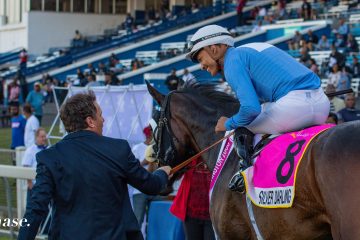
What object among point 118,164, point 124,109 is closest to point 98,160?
point 118,164

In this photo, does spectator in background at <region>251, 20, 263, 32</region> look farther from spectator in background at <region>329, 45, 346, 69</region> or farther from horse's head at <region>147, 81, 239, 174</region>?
horse's head at <region>147, 81, 239, 174</region>

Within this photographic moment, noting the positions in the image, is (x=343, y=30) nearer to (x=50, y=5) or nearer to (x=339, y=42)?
(x=339, y=42)

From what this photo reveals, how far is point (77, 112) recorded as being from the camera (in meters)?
4.50

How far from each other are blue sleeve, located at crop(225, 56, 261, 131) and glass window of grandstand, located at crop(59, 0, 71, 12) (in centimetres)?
3669

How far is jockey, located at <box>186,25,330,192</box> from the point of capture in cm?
478

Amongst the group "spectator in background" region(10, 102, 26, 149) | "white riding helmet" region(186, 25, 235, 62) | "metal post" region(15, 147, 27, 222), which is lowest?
"spectator in background" region(10, 102, 26, 149)

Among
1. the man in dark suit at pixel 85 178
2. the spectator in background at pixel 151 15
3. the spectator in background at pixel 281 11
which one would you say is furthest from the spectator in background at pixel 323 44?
the man in dark suit at pixel 85 178

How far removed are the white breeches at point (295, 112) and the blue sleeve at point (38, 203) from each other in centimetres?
139

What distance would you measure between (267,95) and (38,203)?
1658 millimetres

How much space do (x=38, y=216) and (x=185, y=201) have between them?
223 cm

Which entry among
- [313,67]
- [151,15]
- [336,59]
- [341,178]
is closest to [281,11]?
[336,59]

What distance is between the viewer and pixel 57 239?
14.7ft

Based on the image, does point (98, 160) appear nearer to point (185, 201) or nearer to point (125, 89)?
point (185, 201)

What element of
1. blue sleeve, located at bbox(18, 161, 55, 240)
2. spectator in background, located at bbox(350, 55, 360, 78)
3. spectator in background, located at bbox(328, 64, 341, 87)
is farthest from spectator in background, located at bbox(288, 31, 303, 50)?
blue sleeve, located at bbox(18, 161, 55, 240)
